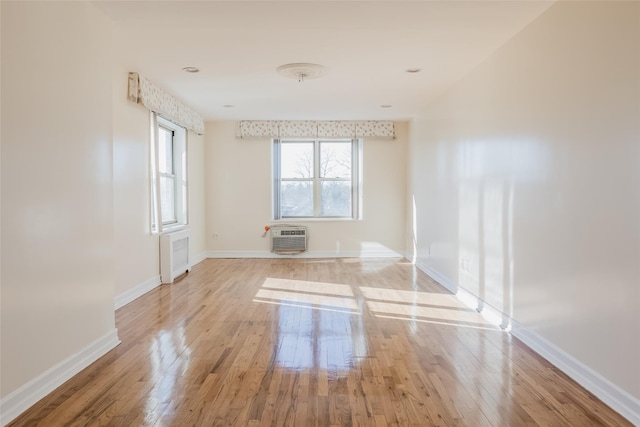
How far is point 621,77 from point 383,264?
473 cm

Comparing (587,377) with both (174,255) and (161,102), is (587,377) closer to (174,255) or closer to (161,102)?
(174,255)

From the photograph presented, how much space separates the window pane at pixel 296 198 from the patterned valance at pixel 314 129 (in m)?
0.86

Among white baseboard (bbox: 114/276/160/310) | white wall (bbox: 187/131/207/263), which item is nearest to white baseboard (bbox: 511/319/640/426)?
white baseboard (bbox: 114/276/160/310)

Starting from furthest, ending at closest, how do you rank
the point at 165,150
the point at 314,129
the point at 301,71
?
the point at 314,129
the point at 165,150
the point at 301,71

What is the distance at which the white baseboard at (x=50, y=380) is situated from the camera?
200 cm

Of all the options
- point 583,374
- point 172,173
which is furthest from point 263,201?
point 583,374

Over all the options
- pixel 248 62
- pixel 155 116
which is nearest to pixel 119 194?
pixel 155 116

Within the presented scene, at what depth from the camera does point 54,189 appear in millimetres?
2342

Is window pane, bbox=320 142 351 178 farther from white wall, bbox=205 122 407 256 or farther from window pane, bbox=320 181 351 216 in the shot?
white wall, bbox=205 122 407 256

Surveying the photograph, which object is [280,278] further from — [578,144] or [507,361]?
[578,144]

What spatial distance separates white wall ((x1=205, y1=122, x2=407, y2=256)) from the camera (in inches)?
288

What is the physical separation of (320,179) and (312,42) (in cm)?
410

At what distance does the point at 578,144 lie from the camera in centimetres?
248

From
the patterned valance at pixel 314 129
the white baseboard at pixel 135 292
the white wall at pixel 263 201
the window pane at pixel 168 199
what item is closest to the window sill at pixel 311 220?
the white wall at pixel 263 201
